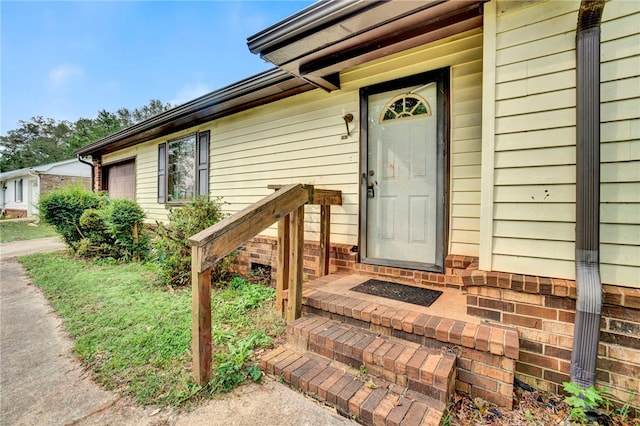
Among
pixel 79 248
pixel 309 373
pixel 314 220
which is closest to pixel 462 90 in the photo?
pixel 314 220

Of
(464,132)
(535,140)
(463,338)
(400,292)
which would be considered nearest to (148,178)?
(400,292)

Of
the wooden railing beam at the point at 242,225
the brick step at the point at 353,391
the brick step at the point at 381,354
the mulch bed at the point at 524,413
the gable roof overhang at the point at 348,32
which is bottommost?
the mulch bed at the point at 524,413

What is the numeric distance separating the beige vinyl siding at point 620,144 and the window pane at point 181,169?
5.58m

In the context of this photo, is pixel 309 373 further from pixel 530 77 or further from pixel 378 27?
pixel 378 27

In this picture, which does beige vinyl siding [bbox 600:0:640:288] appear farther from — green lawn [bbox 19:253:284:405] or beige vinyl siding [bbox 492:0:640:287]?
green lawn [bbox 19:253:284:405]

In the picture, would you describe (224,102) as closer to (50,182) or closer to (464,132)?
(464,132)

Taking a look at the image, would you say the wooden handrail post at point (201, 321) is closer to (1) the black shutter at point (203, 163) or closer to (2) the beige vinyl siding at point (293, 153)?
(2) the beige vinyl siding at point (293, 153)

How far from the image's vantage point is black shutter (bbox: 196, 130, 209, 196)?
517cm

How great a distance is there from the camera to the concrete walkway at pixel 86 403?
1.48 meters

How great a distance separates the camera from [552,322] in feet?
5.39

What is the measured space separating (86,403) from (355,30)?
10.2ft

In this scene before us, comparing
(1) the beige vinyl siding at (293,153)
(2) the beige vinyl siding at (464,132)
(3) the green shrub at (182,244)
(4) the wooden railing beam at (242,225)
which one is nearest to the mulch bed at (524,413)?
(2) the beige vinyl siding at (464,132)

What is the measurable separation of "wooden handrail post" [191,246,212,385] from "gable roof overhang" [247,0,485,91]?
1885mm

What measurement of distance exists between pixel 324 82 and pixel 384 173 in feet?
4.03
